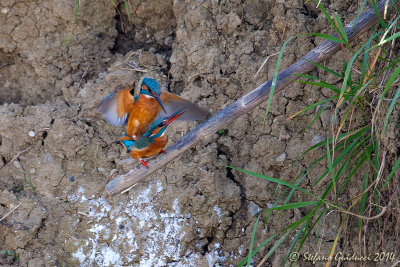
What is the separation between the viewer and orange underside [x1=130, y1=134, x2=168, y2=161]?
2924 mm

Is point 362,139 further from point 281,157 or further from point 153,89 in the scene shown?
point 153,89

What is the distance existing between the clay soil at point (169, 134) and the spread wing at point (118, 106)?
0.30 metres

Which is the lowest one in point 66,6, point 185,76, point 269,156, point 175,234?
point 175,234

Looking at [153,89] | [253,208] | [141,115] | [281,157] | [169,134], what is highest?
[153,89]

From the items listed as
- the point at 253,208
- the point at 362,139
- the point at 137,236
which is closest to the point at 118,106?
the point at 137,236

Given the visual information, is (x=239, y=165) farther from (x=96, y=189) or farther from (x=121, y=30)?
(x=121, y=30)

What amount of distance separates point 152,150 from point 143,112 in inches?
11.2

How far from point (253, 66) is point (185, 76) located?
51cm

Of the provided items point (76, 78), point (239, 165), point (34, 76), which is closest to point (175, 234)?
point (239, 165)

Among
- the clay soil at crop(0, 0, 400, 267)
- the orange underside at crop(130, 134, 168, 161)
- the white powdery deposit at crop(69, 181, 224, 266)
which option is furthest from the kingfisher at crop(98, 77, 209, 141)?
the white powdery deposit at crop(69, 181, 224, 266)

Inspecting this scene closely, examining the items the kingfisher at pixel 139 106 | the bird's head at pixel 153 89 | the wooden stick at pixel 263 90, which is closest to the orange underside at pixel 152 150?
the kingfisher at pixel 139 106

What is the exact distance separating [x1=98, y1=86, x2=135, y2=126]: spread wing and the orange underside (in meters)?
0.26

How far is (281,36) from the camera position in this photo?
3148 mm

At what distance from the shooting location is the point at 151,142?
2.91m
